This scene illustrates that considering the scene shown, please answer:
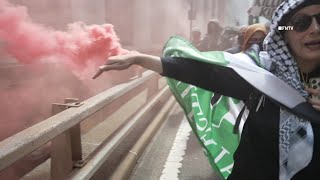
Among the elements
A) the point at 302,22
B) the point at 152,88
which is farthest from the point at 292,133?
the point at 152,88

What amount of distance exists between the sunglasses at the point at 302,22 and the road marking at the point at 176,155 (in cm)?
278

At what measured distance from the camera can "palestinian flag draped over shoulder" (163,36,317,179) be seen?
1878 millimetres

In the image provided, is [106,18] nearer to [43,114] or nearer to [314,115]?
[43,114]

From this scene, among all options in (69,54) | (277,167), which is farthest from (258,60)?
(69,54)

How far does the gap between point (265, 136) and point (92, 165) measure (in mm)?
1847

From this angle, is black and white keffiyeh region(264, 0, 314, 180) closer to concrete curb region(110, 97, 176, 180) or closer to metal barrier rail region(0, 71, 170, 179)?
metal barrier rail region(0, 71, 170, 179)

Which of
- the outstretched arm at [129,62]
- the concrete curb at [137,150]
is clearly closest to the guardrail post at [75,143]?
the concrete curb at [137,150]

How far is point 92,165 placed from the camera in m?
3.14

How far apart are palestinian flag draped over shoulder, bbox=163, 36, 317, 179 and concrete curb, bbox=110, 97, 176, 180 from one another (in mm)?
1691

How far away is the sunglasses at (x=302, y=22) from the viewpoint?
175cm

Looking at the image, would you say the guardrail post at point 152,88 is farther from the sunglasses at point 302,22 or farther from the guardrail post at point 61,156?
the sunglasses at point 302,22

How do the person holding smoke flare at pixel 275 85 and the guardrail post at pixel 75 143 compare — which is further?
the guardrail post at pixel 75 143

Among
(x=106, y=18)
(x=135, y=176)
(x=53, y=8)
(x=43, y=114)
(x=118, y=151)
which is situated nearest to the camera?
(x=135, y=176)

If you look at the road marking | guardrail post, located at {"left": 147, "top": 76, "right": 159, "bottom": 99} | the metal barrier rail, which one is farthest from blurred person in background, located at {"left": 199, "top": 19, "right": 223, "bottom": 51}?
the metal barrier rail
